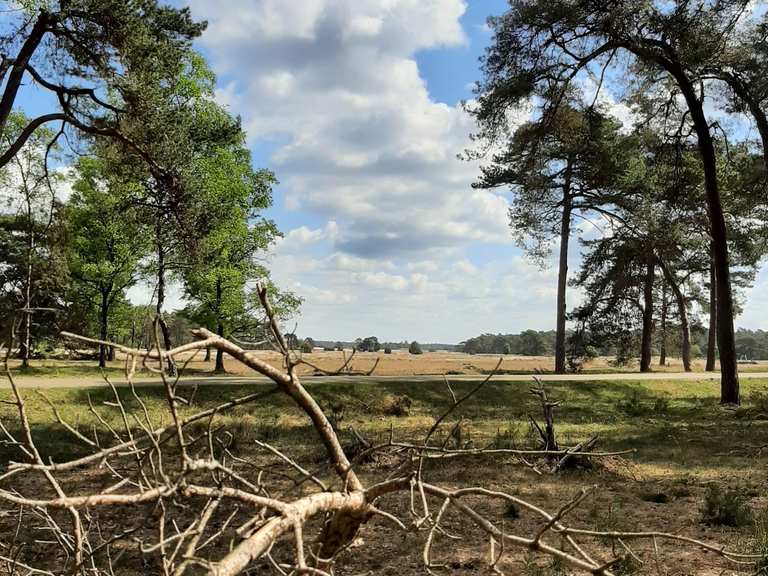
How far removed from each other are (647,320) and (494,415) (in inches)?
Result: 720

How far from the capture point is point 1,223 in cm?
3183

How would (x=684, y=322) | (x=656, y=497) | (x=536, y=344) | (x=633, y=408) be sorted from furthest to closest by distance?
(x=536, y=344) < (x=684, y=322) < (x=633, y=408) < (x=656, y=497)

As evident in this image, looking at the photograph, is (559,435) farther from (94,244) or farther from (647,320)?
(94,244)

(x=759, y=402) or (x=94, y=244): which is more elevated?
(x=94, y=244)

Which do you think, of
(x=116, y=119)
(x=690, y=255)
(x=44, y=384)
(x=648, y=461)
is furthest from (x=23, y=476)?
(x=690, y=255)

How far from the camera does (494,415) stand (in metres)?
15.2

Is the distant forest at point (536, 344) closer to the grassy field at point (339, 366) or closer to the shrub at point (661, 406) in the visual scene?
the grassy field at point (339, 366)

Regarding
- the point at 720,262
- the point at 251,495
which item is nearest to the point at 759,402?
the point at 720,262

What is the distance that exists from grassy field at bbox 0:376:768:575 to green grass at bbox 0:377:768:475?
0.04 meters

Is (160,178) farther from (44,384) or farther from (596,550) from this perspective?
(596,550)

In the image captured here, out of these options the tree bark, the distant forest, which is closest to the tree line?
the tree bark

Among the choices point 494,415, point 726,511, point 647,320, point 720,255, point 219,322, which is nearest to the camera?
point 726,511

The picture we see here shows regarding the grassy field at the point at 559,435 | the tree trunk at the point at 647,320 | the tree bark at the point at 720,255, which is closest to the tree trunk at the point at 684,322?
the tree trunk at the point at 647,320

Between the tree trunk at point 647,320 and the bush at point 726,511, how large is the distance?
24069 mm
